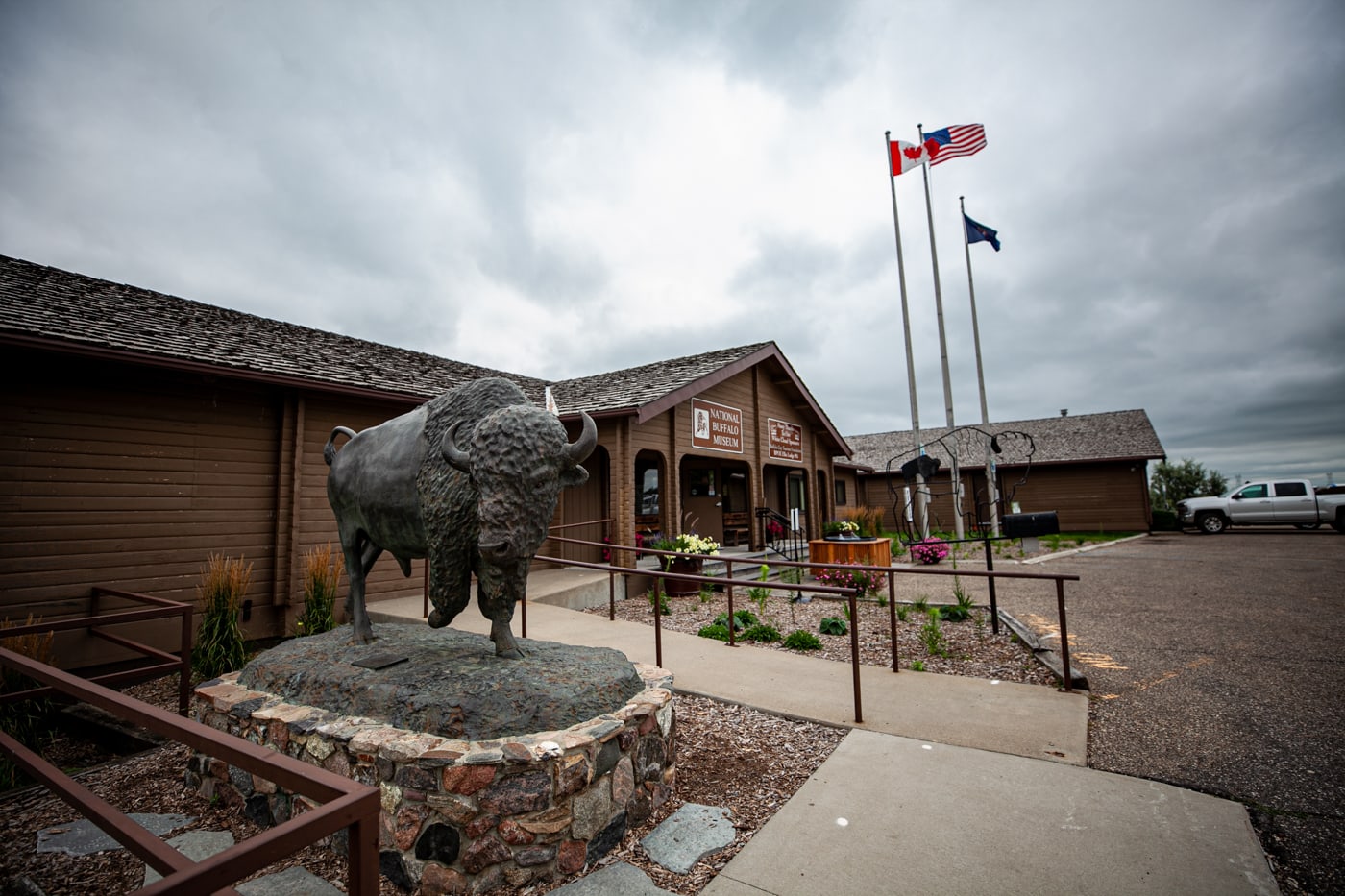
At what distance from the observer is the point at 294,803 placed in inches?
112

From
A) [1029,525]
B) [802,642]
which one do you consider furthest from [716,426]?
[1029,525]

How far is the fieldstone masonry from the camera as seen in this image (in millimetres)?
2361

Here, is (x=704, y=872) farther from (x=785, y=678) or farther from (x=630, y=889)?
(x=785, y=678)

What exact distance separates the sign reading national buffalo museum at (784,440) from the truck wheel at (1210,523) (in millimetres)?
15809

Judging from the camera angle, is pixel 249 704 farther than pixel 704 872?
Yes

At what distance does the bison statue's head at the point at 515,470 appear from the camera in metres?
2.54

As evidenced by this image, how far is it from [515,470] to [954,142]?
16.3 meters

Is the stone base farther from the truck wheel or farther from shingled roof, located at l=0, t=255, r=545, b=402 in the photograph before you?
the truck wheel

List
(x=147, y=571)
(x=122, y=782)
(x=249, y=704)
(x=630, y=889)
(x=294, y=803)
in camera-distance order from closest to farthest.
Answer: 1. (x=630, y=889)
2. (x=294, y=803)
3. (x=249, y=704)
4. (x=122, y=782)
5. (x=147, y=571)

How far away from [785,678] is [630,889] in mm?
2736

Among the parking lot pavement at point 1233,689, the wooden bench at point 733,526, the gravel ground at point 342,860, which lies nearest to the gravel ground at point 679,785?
the gravel ground at point 342,860

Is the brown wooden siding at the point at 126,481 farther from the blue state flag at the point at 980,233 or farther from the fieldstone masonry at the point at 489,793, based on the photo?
the blue state flag at the point at 980,233

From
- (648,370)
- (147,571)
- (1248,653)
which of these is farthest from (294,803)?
(648,370)

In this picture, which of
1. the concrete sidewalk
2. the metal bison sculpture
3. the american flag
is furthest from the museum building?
the american flag
